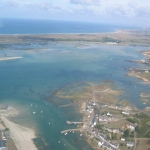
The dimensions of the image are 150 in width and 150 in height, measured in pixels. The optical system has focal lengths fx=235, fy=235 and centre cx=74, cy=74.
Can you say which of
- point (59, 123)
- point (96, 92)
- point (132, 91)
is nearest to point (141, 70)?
point (132, 91)

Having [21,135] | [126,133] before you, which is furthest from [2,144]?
[126,133]

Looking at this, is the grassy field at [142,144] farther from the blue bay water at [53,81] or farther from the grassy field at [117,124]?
the blue bay water at [53,81]

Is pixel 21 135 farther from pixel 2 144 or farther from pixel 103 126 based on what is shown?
pixel 103 126

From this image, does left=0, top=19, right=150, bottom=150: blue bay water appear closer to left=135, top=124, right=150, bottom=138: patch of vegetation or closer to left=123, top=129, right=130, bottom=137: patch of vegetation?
left=123, top=129, right=130, bottom=137: patch of vegetation

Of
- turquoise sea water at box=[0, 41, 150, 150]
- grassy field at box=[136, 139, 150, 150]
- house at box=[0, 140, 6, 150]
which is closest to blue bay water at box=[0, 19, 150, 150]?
turquoise sea water at box=[0, 41, 150, 150]

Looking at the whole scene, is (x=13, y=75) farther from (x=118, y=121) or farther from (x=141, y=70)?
(x=141, y=70)

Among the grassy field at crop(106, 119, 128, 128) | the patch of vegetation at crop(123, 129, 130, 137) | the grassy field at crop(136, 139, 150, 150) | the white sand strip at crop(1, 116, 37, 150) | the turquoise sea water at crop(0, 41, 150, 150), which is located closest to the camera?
the white sand strip at crop(1, 116, 37, 150)

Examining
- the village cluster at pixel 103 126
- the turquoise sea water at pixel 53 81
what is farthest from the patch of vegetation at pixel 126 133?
the turquoise sea water at pixel 53 81
